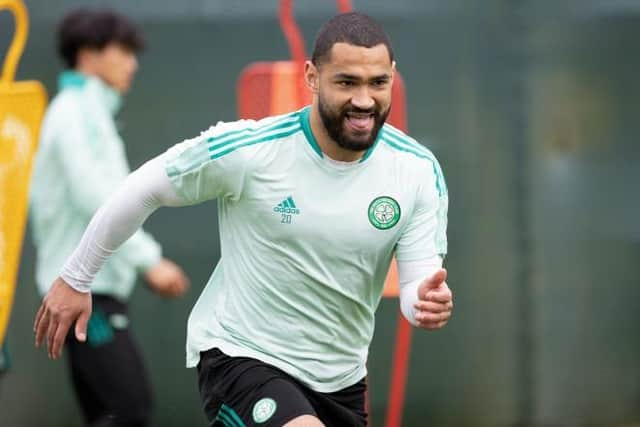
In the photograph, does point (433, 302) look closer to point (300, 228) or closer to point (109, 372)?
point (300, 228)

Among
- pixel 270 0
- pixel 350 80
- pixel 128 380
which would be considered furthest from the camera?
pixel 270 0

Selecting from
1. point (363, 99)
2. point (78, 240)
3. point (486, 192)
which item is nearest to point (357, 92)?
point (363, 99)

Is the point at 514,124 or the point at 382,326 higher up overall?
the point at 514,124

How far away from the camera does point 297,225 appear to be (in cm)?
398

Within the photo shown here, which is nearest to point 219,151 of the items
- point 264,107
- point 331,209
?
point 331,209

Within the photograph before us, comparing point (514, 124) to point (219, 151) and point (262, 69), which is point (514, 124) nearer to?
point (262, 69)

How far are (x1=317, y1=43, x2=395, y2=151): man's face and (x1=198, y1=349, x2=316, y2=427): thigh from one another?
2.22 feet

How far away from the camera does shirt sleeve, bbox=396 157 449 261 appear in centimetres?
404

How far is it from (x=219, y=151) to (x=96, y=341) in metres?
1.86

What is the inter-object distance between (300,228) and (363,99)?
41cm

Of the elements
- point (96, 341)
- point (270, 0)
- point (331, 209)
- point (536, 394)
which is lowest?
point (536, 394)

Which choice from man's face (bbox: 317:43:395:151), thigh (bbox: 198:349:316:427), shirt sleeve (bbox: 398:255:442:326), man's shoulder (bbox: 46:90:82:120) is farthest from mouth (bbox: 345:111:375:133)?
man's shoulder (bbox: 46:90:82:120)

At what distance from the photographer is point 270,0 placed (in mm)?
7172

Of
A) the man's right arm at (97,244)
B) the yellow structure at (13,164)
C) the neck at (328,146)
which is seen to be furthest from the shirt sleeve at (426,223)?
the yellow structure at (13,164)
